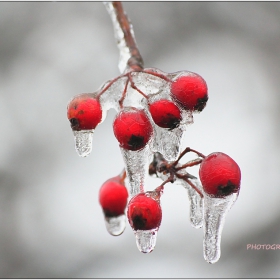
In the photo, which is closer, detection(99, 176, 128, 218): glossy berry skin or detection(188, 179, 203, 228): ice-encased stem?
detection(188, 179, 203, 228): ice-encased stem

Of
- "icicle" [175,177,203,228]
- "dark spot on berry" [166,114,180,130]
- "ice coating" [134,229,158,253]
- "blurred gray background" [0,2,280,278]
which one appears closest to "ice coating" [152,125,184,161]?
"dark spot on berry" [166,114,180,130]

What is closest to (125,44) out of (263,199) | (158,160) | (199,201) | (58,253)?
(158,160)

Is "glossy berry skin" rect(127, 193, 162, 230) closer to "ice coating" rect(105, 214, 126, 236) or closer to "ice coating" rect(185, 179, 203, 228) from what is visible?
"ice coating" rect(185, 179, 203, 228)

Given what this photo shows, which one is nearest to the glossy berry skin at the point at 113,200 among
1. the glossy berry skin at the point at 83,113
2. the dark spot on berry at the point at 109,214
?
the dark spot on berry at the point at 109,214

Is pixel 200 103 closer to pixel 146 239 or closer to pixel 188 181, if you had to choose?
pixel 188 181

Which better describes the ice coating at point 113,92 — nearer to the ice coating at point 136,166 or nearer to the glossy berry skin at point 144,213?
the ice coating at point 136,166

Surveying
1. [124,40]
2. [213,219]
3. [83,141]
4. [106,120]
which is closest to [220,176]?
[213,219]
